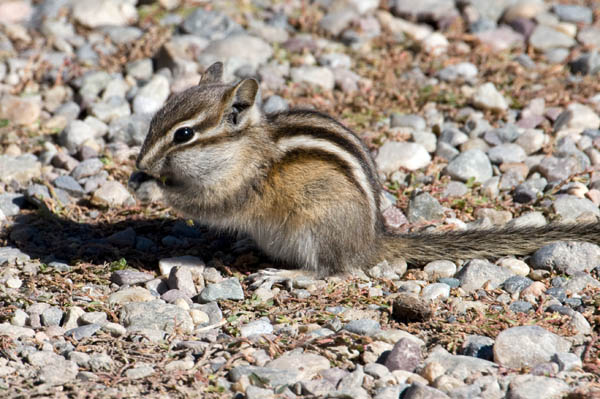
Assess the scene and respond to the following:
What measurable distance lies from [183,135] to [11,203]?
1736 millimetres

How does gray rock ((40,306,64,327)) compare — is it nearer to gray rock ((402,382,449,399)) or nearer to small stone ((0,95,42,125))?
gray rock ((402,382,449,399))

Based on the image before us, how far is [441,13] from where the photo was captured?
830cm

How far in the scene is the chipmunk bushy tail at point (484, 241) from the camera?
4.84 meters

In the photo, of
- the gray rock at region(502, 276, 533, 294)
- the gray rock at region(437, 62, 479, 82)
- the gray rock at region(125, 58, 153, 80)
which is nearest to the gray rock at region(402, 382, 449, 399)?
the gray rock at region(502, 276, 533, 294)

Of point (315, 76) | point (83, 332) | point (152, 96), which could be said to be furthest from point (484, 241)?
point (152, 96)

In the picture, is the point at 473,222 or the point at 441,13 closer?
the point at 473,222

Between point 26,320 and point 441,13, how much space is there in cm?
573

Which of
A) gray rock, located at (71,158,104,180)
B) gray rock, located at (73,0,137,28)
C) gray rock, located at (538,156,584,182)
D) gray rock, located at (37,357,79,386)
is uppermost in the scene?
gray rock, located at (73,0,137,28)

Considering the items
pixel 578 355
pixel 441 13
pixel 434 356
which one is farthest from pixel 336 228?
pixel 441 13

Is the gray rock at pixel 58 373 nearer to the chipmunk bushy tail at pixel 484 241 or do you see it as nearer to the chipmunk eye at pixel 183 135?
the chipmunk eye at pixel 183 135

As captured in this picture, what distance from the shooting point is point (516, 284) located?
4.55m

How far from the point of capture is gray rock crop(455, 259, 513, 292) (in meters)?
4.60

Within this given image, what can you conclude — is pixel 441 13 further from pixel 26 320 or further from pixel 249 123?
pixel 26 320

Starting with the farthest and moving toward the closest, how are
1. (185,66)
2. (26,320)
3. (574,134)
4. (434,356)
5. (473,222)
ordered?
(185,66)
(574,134)
(473,222)
(26,320)
(434,356)
